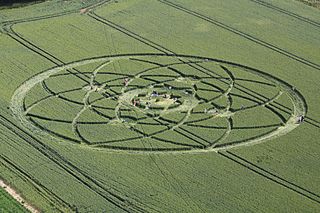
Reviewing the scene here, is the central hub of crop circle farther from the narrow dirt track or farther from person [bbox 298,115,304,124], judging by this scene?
the narrow dirt track

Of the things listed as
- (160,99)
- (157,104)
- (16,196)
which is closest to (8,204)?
(16,196)

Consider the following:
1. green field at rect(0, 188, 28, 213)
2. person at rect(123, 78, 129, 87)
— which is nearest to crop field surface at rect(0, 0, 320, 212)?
person at rect(123, 78, 129, 87)

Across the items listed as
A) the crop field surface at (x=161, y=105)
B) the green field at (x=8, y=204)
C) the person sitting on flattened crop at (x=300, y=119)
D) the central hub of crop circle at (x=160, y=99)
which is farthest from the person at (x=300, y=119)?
the green field at (x=8, y=204)

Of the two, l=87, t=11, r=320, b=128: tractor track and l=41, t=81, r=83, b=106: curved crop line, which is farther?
l=41, t=81, r=83, b=106: curved crop line

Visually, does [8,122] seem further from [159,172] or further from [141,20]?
[141,20]

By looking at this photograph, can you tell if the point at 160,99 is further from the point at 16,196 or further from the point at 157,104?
the point at 16,196

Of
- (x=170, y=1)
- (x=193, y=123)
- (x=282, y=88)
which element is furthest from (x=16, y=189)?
(x=170, y=1)
